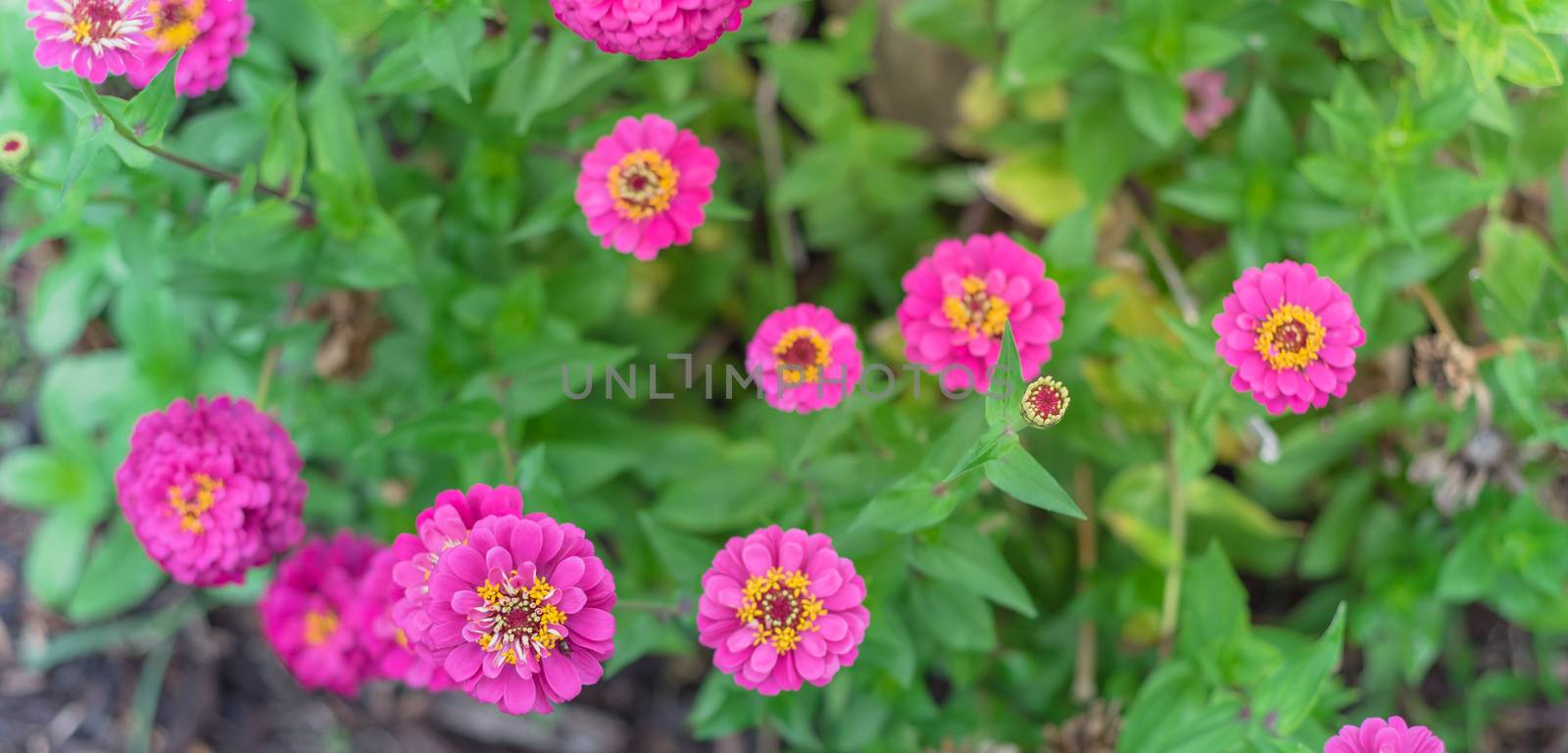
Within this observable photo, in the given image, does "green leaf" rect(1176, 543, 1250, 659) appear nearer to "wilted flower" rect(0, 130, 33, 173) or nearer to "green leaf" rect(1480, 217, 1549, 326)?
"green leaf" rect(1480, 217, 1549, 326)

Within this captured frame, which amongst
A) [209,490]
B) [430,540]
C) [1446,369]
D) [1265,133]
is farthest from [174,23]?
[1446,369]

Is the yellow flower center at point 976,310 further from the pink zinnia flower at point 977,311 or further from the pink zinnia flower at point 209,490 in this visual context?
the pink zinnia flower at point 209,490

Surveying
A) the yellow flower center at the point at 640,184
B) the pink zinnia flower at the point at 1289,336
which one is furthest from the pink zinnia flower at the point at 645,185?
the pink zinnia flower at the point at 1289,336

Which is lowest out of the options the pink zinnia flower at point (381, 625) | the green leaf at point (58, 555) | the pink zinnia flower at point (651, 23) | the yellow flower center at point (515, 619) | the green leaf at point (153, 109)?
the green leaf at point (58, 555)

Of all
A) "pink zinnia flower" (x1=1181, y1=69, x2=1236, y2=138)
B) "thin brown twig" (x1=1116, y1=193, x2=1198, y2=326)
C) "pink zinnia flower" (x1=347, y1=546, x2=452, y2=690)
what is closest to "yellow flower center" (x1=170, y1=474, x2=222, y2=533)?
"pink zinnia flower" (x1=347, y1=546, x2=452, y2=690)

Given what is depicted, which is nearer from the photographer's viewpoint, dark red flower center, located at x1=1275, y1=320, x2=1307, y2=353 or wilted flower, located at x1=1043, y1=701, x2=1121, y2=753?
dark red flower center, located at x1=1275, y1=320, x2=1307, y2=353

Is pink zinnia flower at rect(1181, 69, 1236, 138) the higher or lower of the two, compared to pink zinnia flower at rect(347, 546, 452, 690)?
higher
